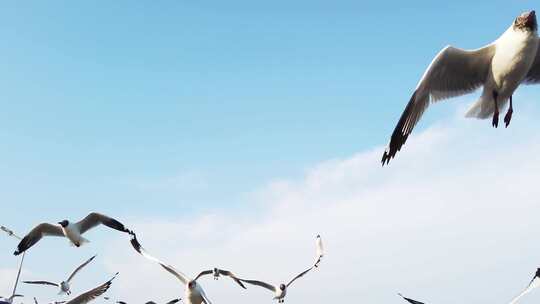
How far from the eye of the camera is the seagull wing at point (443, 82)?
1154cm

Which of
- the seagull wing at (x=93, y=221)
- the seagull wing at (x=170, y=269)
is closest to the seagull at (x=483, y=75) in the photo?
the seagull wing at (x=170, y=269)

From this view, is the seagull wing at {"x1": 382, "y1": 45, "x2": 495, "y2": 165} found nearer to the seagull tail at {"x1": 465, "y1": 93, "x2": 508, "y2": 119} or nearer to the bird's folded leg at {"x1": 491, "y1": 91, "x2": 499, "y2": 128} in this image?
the seagull tail at {"x1": 465, "y1": 93, "x2": 508, "y2": 119}

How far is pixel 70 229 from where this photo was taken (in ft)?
73.5

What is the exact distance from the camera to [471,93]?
1222 cm

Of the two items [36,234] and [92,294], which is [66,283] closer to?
[36,234]

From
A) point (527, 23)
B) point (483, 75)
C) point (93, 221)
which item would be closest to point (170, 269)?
point (93, 221)

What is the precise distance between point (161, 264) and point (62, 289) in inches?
443

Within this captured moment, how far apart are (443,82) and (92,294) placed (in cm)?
1081

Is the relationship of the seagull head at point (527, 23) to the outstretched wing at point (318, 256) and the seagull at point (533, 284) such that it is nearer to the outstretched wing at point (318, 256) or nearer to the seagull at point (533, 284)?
the seagull at point (533, 284)

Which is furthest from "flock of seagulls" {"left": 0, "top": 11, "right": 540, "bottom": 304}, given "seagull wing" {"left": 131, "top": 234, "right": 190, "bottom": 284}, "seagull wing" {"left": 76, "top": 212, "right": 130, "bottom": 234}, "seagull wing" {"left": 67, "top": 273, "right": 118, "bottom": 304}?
"seagull wing" {"left": 76, "top": 212, "right": 130, "bottom": 234}

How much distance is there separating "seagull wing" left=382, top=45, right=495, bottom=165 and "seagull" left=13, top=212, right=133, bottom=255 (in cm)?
1225

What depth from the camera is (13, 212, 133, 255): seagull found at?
2236cm

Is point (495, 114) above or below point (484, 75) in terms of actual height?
below

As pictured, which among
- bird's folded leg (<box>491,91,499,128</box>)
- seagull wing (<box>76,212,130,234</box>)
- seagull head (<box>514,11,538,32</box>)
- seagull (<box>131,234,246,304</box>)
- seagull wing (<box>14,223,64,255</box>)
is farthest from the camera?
seagull wing (<box>14,223,64,255</box>)
